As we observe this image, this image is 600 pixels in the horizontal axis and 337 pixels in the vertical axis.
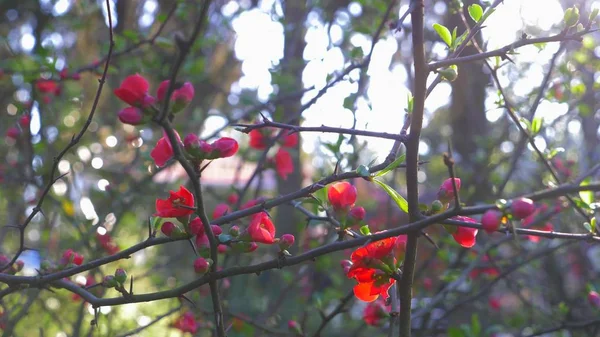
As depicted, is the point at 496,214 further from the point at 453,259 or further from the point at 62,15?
the point at 62,15

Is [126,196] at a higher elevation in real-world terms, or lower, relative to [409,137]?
higher

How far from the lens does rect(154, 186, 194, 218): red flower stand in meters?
1.10

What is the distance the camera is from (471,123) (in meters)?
4.57

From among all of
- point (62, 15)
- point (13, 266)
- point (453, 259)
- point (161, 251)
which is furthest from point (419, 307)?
point (161, 251)

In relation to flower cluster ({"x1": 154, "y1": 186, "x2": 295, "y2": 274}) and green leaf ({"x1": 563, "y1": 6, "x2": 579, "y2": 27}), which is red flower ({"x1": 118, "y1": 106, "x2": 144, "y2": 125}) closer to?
flower cluster ({"x1": 154, "y1": 186, "x2": 295, "y2": 274})

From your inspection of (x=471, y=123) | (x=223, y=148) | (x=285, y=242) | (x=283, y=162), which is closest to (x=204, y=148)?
(x=223, y=148)

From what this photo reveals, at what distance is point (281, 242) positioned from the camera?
1138mm

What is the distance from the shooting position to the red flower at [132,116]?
0.92 metres

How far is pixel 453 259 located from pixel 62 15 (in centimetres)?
229

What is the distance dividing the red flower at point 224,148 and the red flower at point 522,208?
0.42m

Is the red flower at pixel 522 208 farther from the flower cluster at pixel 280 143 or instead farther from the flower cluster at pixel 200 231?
the flower cluster at pixel 280 143

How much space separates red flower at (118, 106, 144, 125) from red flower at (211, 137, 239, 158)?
0.13 metres

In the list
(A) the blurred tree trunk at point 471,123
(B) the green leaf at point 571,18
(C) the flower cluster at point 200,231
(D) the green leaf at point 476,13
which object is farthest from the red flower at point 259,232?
(A) the blurred tree trunk at point 471,123

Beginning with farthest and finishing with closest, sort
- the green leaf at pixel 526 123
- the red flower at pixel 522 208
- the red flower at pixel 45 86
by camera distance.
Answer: the red flower at pixel 45 86 → the green leaf at pixel 526 123 → the red flower at pixel 522 208
